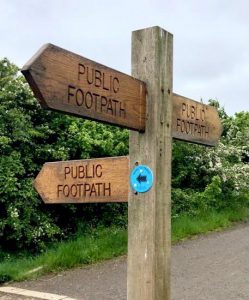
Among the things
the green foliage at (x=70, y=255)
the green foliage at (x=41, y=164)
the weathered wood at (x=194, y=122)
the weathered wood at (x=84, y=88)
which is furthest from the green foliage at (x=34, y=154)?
the weathered wood at (x=84, y=88)

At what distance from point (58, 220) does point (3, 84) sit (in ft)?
8.58

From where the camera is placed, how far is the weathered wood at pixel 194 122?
3047 millimetres

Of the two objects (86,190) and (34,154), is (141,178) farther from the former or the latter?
(34,154)

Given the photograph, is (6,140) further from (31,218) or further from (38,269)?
(38,269)

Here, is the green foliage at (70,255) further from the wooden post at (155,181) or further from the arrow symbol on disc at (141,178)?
the arrow symbol on disc at (141,178)

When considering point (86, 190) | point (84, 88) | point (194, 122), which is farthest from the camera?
point (194, 122)

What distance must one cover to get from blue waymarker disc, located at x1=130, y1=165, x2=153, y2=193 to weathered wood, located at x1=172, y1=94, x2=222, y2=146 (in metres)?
0.34

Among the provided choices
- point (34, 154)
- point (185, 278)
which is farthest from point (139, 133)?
point (34, 154)

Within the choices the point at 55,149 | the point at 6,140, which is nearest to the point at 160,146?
the point at 6,140

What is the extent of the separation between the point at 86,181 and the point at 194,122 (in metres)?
0.75

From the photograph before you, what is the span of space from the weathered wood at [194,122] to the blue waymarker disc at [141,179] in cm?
34

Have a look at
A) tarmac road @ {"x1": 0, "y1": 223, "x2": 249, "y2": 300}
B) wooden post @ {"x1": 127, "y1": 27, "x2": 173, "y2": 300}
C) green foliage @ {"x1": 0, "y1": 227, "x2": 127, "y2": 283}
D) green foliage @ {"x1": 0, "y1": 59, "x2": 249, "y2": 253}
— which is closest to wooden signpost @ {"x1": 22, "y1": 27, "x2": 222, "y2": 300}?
wooden post @ {"x1": 127, "y1": 27, "x2": 173, "y2": 300}

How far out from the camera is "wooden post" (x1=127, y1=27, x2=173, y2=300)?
9.01 ft

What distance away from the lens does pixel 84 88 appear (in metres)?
2.51
